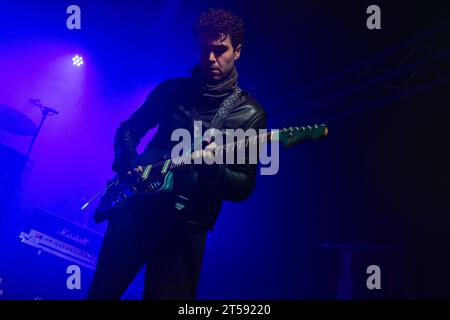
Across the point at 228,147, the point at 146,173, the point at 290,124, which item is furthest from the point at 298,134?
the point at 290,124

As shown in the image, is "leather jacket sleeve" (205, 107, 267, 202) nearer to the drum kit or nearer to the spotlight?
the drum kit

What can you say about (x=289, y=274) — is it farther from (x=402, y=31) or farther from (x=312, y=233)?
(x=402, y=31)

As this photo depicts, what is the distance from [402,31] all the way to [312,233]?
3.19 m

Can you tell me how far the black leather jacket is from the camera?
1.94 metres

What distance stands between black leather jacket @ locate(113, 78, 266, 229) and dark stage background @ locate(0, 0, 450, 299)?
233 centimetres

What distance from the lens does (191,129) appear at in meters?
2.29

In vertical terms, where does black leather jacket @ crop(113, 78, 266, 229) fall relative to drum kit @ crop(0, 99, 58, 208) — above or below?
below

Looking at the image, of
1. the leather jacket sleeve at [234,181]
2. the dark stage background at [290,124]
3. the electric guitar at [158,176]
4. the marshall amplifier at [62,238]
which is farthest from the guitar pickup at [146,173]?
the marshall amplifier at [62,238]

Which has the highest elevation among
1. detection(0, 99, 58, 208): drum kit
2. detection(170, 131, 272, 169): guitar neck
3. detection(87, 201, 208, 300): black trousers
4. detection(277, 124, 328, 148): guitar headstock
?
detection(0, 99, 58, 208): drum kit

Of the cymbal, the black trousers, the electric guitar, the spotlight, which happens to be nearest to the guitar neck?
the electric guitar

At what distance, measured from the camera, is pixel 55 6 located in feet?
19.5

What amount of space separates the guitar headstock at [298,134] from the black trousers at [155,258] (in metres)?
0.85

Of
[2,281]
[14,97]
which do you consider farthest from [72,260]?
[14,97]

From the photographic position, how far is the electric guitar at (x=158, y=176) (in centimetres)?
215
